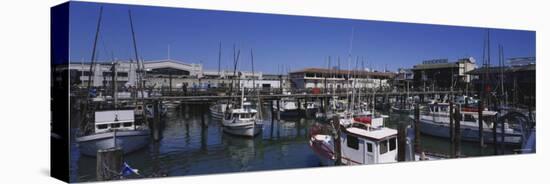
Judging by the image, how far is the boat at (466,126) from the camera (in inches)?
466

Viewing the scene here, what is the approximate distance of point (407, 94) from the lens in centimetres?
1180

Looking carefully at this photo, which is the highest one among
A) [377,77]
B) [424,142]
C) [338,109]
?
[377,77]

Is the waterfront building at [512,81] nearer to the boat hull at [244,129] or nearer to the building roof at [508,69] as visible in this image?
the building roof at [508,69]

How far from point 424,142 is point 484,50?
2710mm

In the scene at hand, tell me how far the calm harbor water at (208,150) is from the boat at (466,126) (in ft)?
3.54

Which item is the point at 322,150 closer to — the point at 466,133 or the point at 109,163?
the point at 466,133

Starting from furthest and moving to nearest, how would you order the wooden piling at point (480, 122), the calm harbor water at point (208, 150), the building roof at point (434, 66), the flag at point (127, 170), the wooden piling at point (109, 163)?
the wooden piling at point (480, 122)
the building roof at point (434, 66)
the calm harbor water at point (208, 150)
the flag at point (127, 170)
the wooden piling at point (109, 163)

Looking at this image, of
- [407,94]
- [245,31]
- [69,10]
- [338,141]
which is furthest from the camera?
[407,94]

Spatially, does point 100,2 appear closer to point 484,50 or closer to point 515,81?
point 484,50

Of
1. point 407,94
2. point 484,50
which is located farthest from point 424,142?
point 484,50

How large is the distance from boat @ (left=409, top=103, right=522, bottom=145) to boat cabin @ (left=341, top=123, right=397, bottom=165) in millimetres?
1179

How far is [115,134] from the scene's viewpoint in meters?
8.95

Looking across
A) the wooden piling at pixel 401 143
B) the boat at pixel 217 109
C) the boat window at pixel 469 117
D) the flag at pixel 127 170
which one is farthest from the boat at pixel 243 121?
the boat window at pixel 469 117

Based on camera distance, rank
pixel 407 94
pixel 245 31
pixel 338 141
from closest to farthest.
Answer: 1. pixel 245 31
2. pixel 338 141
3. pixel 407 94
